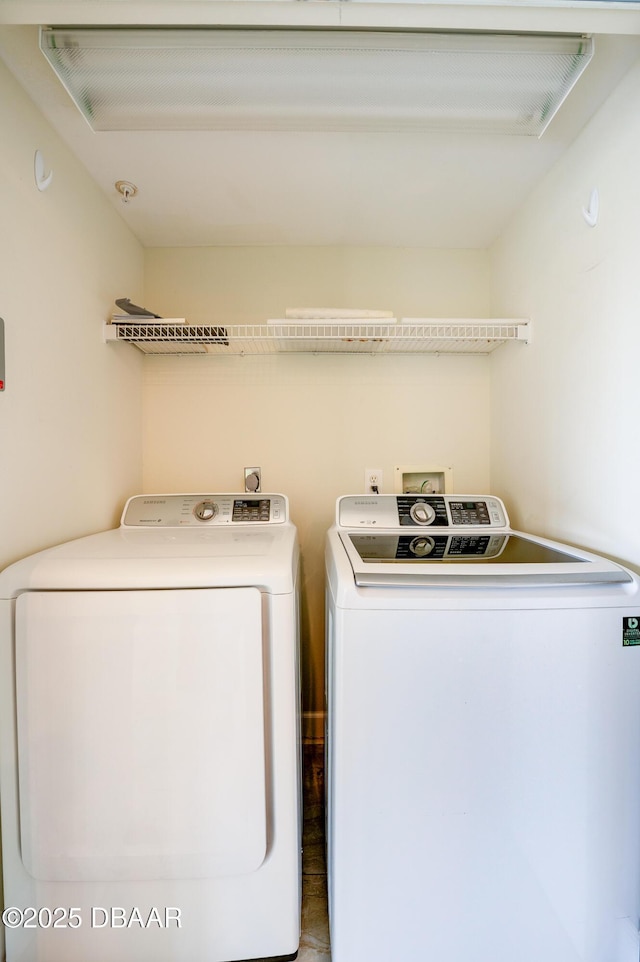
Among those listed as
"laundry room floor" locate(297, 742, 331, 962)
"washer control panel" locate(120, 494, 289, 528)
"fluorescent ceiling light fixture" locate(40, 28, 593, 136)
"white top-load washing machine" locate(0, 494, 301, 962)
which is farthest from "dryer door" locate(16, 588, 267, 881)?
"fluorescent ceiling light fixture" locate(40, 28, 593, 136)

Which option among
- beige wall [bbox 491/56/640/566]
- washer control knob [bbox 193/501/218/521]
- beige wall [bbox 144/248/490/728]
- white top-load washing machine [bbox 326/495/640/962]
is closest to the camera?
white top-load washing machine [bbox 326/495/640/962]

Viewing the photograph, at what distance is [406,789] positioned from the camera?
34.4 inches

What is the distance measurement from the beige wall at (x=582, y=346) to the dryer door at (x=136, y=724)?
993 mm

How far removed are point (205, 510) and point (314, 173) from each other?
124cm

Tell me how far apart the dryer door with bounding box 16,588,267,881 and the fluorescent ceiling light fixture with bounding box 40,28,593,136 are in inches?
48.7

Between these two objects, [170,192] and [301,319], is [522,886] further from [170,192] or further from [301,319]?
[170,192]

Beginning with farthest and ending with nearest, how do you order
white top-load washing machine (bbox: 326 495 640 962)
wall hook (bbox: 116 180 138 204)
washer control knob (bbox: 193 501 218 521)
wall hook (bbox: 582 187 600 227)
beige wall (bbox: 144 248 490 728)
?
beige wall (bbox: 144 248 490 728) < washer control knob (bbox: 193 501 218 521) < wall hook (bbox: 116 180 138 204) < wall hook (bbox: 582 187 600 227) < white top-load washing machine (bbox: 326 495 640 962)

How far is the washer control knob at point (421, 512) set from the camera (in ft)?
5.00

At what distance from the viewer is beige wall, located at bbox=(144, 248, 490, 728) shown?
1847mm

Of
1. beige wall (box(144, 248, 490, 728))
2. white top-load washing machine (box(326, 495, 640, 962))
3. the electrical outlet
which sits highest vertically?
beige wall (box(144, 248, 490, 728))

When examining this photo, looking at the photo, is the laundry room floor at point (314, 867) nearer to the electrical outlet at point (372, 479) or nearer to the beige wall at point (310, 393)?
the beige wall at point (310, 393)

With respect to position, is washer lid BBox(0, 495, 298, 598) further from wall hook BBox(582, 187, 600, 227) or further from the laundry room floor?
wall hook BBox(582, 187, 600, 227)

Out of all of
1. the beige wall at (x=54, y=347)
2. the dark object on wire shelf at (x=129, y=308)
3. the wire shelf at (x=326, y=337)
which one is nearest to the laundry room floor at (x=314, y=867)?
the beige wall at (x=54, y=347)

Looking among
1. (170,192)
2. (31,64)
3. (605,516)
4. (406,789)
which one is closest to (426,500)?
(605,516)
